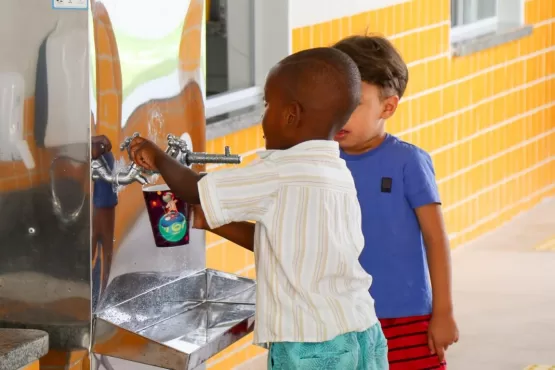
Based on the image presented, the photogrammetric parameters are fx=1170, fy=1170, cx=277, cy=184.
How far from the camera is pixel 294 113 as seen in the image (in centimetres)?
217

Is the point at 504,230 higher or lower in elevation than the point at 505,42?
lower

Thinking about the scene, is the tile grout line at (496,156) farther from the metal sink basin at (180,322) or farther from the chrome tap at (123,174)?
the chrome tap at (123,174)

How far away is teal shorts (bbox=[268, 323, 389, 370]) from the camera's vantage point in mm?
2201

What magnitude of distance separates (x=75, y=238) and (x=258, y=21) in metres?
2.35

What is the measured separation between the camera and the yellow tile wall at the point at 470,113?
5.11 metres

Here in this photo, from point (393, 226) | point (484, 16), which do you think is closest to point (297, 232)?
point (393, 226)

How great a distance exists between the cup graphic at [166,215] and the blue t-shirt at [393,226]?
0.57 metres

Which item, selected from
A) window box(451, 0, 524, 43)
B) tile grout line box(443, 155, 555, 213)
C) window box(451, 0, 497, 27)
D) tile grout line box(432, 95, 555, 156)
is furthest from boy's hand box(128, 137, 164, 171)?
window box(451, 0, 497, 27)

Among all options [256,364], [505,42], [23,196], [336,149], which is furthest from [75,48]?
[505,42]

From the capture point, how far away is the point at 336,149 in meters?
2.21

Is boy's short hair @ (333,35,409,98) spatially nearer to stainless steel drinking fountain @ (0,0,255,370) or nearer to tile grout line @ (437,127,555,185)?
stainless steel drinking fountain @ (0,0,255,370)

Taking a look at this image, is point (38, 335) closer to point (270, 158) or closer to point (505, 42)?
point (270, 158)

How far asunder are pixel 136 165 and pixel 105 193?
82 mm

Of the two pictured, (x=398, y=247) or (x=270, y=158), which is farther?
(x=398, y=247)
